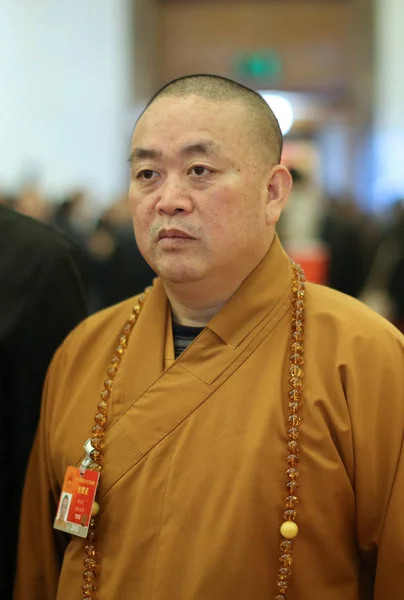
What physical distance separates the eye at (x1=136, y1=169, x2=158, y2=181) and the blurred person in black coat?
39cm

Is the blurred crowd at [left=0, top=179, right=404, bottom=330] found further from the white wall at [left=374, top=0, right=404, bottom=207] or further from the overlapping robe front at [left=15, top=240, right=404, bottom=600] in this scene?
the overlapping robe front at [left=15, top=240, right=404, bottom=600]

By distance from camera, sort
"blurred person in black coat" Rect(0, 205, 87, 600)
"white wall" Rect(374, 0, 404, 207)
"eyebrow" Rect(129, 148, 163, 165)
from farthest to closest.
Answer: "white wall" Rect(374, 0, 404, 207)
"blurred person in black coat" Rect(0, 205, 87, 600)
"eyebrow" Rect(129, 148, 163, 165)

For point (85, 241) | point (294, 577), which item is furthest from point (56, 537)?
point (85, 241)

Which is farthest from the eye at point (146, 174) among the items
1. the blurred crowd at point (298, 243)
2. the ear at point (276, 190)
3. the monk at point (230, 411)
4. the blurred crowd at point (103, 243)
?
the blurred crowd at point (298, 243)

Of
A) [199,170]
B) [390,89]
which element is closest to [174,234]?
[199,170]

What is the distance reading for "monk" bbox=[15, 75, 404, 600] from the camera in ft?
4.39

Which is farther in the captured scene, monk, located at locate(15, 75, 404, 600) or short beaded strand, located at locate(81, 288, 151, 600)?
short beaded strand, located at locate(81, 288, 151, 600)

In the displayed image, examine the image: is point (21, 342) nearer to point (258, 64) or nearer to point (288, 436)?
point (288, 436)

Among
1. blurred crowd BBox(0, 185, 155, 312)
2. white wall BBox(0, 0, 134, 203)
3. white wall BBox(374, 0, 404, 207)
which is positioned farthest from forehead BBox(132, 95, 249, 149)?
white wall BBox(374, 0, 404, 207)

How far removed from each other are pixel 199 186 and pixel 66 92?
24.7 ft

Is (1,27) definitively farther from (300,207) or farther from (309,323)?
(309,323)

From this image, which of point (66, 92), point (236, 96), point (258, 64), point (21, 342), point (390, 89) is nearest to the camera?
point (236, 96)

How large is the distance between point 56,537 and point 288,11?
846 cm

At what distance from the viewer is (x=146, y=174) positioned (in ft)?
4.85
